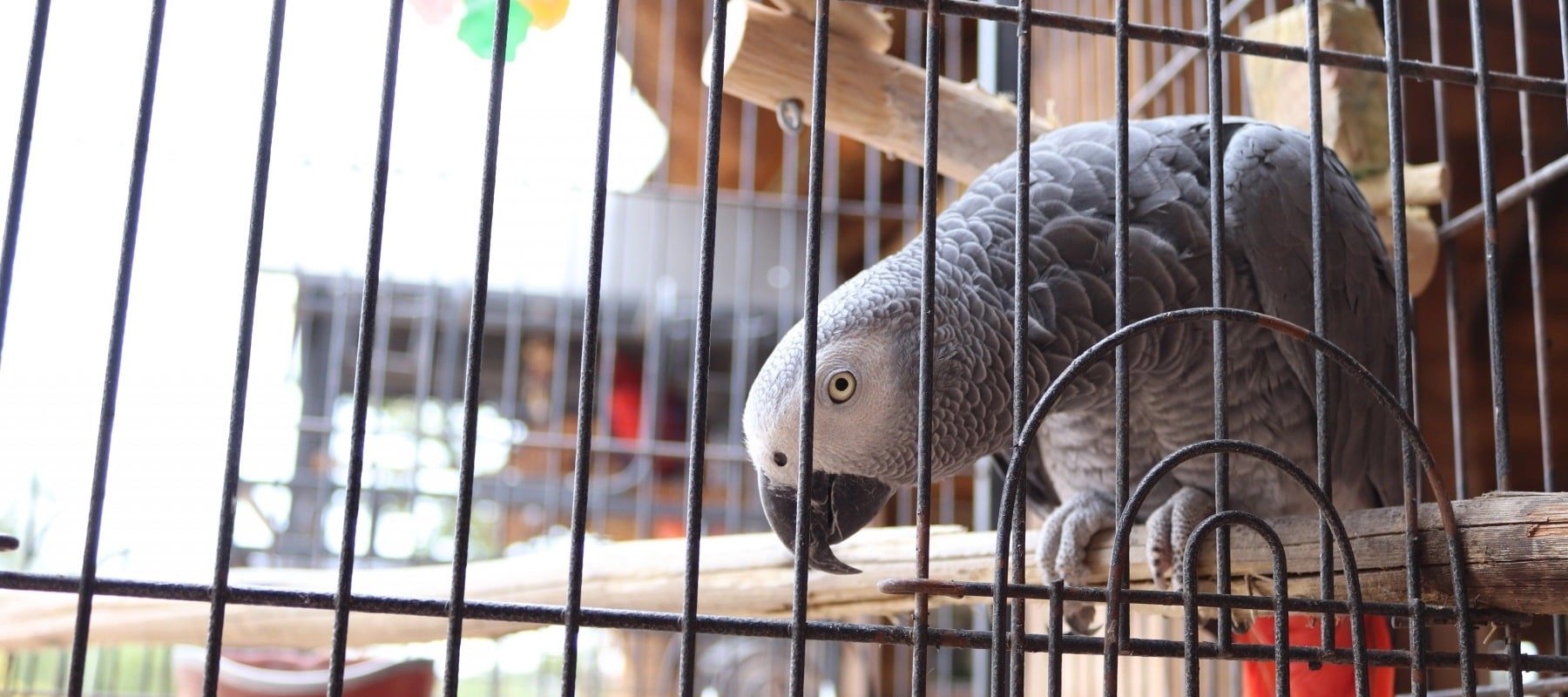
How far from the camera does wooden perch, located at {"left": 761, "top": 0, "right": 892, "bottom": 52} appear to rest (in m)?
1.84

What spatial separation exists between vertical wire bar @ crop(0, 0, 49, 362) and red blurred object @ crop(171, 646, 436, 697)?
1.46 m

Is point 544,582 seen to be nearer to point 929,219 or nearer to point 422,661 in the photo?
point 422,661

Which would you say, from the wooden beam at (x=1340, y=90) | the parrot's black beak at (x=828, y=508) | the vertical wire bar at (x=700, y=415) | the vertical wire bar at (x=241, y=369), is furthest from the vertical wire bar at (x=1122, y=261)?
the wooden beam at (x=1340, y=90)

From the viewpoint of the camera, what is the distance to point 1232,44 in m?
1.05

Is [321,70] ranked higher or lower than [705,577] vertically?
higher

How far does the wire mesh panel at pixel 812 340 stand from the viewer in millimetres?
873

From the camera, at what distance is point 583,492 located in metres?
0.84

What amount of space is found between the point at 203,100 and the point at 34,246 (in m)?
0.57

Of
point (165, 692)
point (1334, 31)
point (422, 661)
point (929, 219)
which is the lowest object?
point (165, 692)

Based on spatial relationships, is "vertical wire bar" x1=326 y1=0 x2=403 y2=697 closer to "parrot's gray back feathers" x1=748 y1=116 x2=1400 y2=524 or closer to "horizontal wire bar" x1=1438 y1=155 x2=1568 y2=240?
"parrot's gray back feathers" x1=748 y1=116 x2=1400 y2=524

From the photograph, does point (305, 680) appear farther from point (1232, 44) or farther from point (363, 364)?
point (1232, 44)

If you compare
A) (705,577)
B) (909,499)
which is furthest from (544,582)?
(909,499)

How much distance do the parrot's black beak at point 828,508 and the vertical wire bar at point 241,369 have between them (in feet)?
2.52

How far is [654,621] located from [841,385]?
0.63 m
